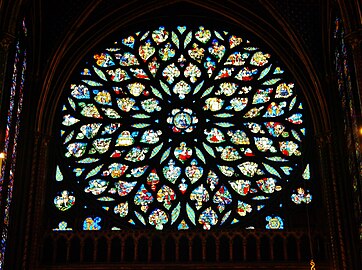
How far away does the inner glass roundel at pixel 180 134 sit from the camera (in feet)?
65.3

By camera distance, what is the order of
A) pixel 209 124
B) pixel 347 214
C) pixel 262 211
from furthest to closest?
pixel 209 124 < pixel 262 211 < pixel 347 214

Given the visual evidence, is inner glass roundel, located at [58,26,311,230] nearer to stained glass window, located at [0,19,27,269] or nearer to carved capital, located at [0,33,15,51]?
stained glass window, located at [0,19,27,269]

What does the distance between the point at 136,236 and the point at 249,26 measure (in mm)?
6642

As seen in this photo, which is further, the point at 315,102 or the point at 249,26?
the point at 249,26

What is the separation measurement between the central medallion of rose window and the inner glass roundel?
0.09 ft

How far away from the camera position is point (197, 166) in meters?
20.5

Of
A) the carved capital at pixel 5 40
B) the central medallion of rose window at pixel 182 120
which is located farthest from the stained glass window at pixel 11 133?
the central medallion of rose window at pixel 182 120

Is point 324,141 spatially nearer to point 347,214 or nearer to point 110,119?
point 347,214

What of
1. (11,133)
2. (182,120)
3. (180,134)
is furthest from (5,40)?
(182,120)

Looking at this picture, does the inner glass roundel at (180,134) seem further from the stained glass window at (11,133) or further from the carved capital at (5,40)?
the carved capital at (5,40)

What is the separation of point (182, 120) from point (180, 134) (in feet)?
1.45

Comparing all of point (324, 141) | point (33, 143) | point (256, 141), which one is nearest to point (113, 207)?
point (33, 143)

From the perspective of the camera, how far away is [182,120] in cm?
2130

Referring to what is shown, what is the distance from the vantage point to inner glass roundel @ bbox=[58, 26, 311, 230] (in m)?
19.9
